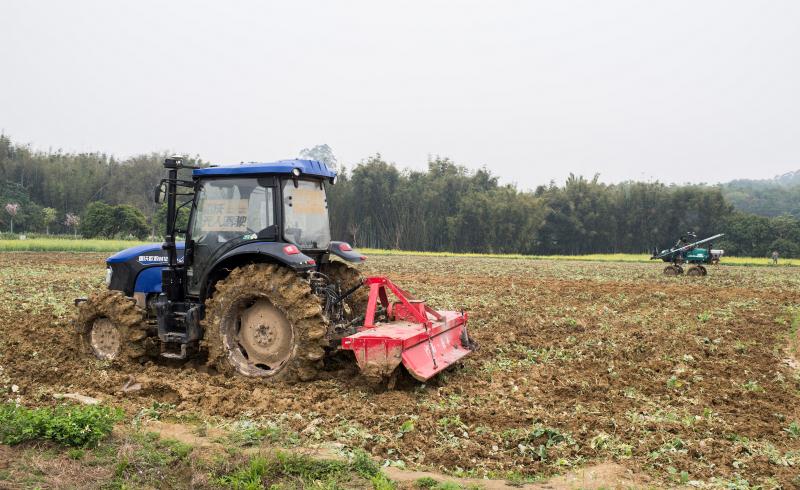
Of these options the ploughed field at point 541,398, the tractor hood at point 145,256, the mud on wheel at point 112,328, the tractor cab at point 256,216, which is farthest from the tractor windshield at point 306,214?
the mud on wheel at point 112,328

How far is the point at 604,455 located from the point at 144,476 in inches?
143

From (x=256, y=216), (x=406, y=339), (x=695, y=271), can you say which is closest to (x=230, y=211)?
(x=256, y=216)

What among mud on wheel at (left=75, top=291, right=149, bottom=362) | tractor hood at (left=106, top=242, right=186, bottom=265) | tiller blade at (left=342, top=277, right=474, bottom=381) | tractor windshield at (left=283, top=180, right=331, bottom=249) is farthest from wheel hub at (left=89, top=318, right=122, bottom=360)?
tiller blade at (left=342, top=277, right=474, bottom=381)

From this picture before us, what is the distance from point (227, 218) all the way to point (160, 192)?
826mm

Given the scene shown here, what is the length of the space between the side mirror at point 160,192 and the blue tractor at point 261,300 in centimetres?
2

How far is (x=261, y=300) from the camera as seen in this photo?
7.17 m

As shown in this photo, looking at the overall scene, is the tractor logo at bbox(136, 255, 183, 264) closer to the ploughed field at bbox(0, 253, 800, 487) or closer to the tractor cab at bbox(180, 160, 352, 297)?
the tractor cab at bbox(180, 160, 352, 297)

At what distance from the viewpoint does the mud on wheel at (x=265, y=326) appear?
6.73 m

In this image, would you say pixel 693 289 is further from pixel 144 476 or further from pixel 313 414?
pixel 144 476

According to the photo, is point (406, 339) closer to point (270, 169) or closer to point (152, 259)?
point (270, 169)

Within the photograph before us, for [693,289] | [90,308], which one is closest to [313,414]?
[90,308]

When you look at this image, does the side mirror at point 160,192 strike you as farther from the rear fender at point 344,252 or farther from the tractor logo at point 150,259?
the rear fender at point 344,252

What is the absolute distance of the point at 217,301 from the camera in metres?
7.14

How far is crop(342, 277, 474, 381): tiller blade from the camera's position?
6.54 metres
